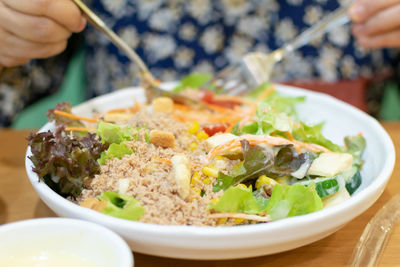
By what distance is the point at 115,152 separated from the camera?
4.46 feet

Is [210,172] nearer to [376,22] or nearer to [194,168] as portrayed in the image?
[194,168]

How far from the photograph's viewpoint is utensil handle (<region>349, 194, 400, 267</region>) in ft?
3.98

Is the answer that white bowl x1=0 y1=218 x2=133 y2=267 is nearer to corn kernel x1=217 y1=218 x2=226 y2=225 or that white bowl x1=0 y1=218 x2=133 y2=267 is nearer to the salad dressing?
the salad dressing

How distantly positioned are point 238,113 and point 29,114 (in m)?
2.59

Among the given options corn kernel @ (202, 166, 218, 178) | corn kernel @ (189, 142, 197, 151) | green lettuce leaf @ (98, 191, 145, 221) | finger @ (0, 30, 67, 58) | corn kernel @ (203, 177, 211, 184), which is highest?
finger @ (0, 30, 67, 58)

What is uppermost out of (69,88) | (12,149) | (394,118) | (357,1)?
(357,1)

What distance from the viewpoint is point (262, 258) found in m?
1.23

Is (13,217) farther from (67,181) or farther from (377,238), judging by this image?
(377,238)

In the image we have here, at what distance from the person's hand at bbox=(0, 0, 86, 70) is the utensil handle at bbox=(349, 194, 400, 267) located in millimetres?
1390

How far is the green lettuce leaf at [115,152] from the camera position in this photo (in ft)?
4.43

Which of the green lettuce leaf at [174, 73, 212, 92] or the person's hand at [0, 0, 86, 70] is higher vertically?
the person's hand at [0, 0, 86, 70]

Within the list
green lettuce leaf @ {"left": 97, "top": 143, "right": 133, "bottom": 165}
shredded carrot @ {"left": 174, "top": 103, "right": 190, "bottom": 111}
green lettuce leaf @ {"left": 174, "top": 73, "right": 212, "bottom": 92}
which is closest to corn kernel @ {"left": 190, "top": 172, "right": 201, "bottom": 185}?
green lettuce leaf @ {"left": 97, "top": 143, "right": 133, "bottom": 165}

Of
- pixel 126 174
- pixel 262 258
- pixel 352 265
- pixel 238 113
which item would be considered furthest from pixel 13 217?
pixel 352 265

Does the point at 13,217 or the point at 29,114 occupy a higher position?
the point at 13,217
